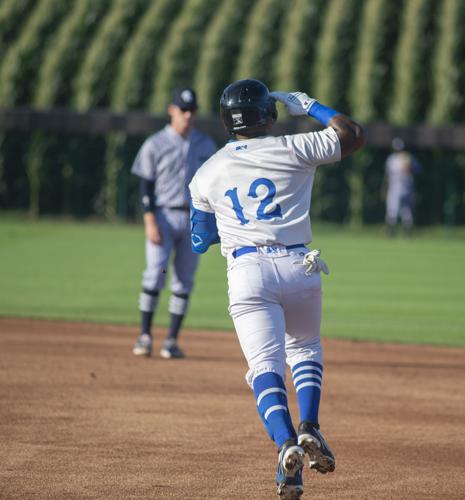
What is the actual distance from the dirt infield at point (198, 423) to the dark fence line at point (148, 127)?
18.9m

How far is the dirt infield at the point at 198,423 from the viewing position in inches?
239

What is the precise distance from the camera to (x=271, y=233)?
5723mm

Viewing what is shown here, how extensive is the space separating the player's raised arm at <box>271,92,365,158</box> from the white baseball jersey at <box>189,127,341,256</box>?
0.05 m

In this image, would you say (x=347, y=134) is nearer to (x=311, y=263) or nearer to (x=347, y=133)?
(x=347, y=133)

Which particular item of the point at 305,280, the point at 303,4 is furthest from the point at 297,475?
the point at 303,4

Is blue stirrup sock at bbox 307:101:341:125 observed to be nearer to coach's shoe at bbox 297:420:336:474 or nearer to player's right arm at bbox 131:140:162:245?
coach's shoe at bbox 297:420:336:474

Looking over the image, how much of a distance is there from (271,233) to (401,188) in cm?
2382

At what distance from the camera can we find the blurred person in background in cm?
2898

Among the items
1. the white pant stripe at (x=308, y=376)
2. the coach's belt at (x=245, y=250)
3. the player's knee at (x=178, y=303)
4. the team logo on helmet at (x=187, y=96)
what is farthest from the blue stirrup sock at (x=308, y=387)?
the team logo on helmet at (x=187, y=96)

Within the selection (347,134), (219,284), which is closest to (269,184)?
(347,134)

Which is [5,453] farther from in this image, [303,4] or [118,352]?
[303,4]

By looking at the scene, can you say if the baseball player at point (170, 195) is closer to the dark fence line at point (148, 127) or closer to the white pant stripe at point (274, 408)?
the white pant stripe at point (274, 408)

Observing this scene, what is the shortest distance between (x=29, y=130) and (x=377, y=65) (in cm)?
1280

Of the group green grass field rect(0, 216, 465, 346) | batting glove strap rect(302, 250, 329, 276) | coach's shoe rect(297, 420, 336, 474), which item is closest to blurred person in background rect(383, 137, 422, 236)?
green grass field rect(0, 216, 465, 346)
